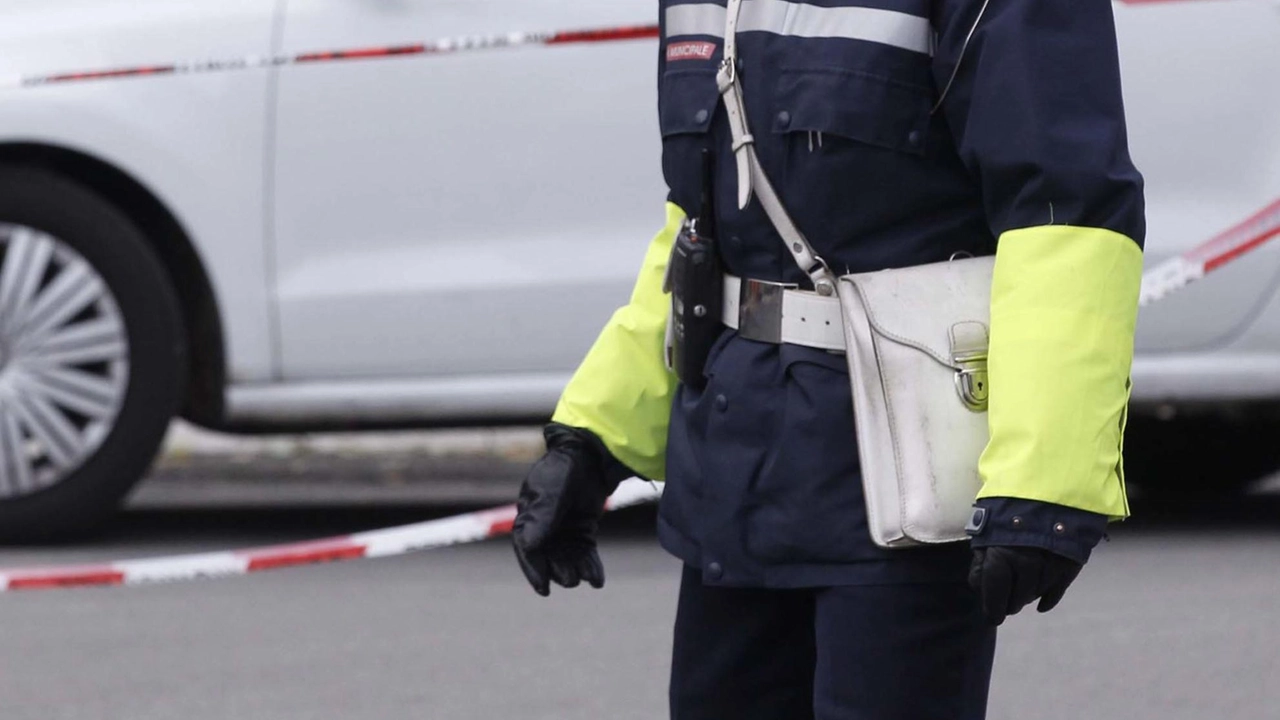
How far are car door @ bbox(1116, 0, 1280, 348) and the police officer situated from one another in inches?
129

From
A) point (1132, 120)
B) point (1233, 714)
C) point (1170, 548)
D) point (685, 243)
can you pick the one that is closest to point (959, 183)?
point (685, 243)

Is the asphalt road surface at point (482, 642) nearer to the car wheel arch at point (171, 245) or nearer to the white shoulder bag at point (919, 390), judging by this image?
the car wheel arch at point (171, 245)

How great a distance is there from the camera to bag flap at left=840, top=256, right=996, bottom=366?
2.07m

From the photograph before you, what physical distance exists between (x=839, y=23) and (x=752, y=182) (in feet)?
0.57

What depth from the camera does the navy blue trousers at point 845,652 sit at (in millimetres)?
2070

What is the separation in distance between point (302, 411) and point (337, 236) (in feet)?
1.48

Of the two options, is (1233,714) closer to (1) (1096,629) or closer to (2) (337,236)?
(1) (1096,629)

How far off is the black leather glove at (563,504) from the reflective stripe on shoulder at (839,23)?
0.50m

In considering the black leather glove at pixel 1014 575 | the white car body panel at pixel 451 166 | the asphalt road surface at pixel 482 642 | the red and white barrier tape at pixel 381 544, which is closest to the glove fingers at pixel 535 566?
the black leather glove at pixel 1014 575

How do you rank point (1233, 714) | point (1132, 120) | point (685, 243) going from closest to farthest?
point (685, 243), point (1233, 714), point (1132, 120)

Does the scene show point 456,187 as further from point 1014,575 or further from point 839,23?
point 1014,575

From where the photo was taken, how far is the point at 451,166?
5.48 metres

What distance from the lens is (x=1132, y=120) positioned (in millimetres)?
5395

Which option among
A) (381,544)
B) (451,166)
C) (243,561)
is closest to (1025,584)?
(381,544)
